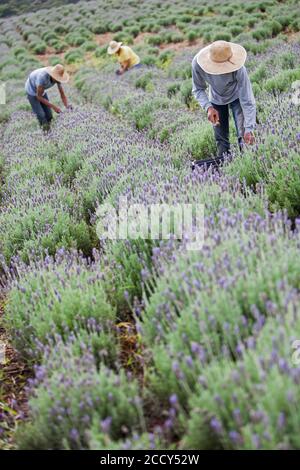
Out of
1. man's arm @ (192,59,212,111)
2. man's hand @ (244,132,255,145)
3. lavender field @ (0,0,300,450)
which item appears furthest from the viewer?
man's arm @ (192,59,212,111)

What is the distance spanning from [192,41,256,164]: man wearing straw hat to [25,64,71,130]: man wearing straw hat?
418cm

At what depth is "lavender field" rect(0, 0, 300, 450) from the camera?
1.79 m

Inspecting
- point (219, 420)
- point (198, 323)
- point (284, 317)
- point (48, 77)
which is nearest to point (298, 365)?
point (284, 317)

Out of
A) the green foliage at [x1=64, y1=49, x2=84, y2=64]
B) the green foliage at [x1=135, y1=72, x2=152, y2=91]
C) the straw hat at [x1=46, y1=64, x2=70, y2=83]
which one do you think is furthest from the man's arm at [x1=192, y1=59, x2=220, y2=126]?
the green foliage at [x1=64, y1=49, x2=84, y2=64]

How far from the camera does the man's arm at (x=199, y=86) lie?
5141 mm

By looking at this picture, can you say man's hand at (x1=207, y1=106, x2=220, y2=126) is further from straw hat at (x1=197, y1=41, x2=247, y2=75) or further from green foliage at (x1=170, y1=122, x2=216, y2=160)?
green foliage at (x1=170, y1=122, x2=216, y2=160)

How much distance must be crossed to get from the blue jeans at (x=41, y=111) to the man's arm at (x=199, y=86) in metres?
4.66

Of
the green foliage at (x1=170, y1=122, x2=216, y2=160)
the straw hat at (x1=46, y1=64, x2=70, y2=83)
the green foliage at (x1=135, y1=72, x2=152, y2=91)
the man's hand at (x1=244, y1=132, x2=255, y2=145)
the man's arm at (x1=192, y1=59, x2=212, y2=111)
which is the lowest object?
Answer: the green foliage at (x1=135, y1=72, x2=152, y2=91)

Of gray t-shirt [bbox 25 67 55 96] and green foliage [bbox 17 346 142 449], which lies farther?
gray t-shirt [bbox 25 67 55 96]

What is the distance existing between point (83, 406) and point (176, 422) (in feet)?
1.27

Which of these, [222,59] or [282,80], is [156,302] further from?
[282,80]

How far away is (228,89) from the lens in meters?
5.14

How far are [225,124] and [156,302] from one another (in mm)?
3552

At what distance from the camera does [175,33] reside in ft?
57.4
